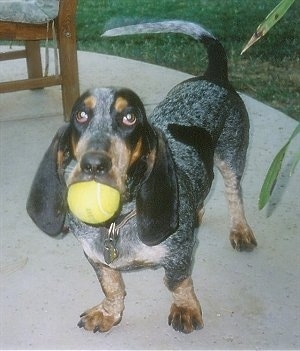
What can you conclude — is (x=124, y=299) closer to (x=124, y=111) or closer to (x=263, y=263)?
(x=263, y=263)

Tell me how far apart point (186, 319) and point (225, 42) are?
5705mm

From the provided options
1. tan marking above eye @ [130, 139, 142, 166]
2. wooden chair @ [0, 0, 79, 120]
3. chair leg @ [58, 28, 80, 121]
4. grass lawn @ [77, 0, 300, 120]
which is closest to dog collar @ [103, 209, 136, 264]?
tan marking above eye @ [130, 139, 142, 166]

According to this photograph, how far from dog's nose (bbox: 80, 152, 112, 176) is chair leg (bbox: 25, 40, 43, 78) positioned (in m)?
3.84

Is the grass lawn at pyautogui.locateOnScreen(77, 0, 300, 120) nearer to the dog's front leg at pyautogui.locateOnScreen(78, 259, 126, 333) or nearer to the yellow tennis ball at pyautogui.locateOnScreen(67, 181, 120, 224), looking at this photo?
the dog's front leg at pyautogui.locateOnScreen(78, 259, 126, 333)

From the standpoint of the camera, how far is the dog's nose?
2.23m

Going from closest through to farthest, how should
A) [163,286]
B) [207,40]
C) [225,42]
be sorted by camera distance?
[163,286]
[207,40]
[225,42]

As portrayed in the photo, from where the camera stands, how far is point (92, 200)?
229cm

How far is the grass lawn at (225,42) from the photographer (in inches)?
260

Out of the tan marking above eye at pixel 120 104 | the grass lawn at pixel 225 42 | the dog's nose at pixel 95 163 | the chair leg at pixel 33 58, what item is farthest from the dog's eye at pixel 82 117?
the chair leg at pixel 33 58

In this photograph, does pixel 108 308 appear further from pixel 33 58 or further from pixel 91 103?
pixel 33 58

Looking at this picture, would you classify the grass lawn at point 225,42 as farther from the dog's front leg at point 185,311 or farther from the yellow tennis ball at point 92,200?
the yellow tennis ball at point 92,200

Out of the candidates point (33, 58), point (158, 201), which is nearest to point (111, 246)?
point (158, 201)

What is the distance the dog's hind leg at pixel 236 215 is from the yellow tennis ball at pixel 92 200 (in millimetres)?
1313

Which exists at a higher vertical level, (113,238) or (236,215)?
(113,238)
